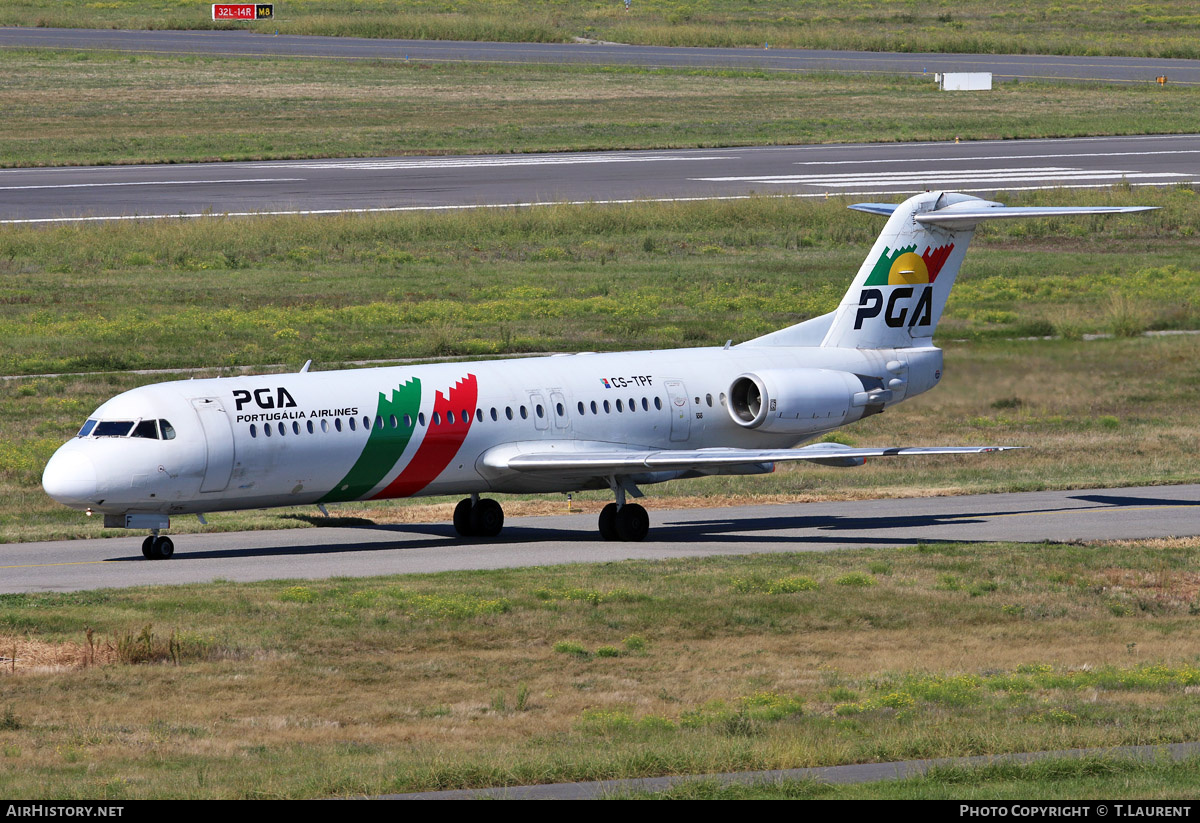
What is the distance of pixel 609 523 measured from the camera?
33.3 m

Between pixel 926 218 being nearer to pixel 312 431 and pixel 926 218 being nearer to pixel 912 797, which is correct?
pixel 312 431

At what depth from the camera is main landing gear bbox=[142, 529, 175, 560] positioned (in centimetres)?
3058

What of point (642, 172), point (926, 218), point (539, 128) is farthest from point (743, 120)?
point (926, 218)

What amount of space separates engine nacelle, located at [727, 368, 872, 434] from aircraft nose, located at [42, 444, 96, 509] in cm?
1302

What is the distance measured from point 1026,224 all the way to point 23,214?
42.3m

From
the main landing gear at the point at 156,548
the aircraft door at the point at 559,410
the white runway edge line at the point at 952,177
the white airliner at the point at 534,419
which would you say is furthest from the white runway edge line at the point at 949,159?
the main landing gear at the point at 156,548

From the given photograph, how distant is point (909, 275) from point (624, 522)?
9856 mm

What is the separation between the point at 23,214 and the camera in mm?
71250

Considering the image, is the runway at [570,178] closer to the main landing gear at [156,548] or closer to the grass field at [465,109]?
the grass field at [465,109]

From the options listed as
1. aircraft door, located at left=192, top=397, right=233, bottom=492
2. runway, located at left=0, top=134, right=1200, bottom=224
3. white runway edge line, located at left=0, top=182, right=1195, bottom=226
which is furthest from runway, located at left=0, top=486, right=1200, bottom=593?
runway, located at left=0, top=134, right=1200, bottom=224

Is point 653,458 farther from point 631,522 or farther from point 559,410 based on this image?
point 559,410

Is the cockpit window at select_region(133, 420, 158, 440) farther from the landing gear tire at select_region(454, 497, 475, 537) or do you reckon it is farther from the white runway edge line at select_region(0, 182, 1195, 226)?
the white runway edge line at select_region(0, 182, 1195, 226)

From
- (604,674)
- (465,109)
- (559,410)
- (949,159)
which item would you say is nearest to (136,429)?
(559,410)

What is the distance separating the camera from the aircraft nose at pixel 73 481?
28.6 meters
